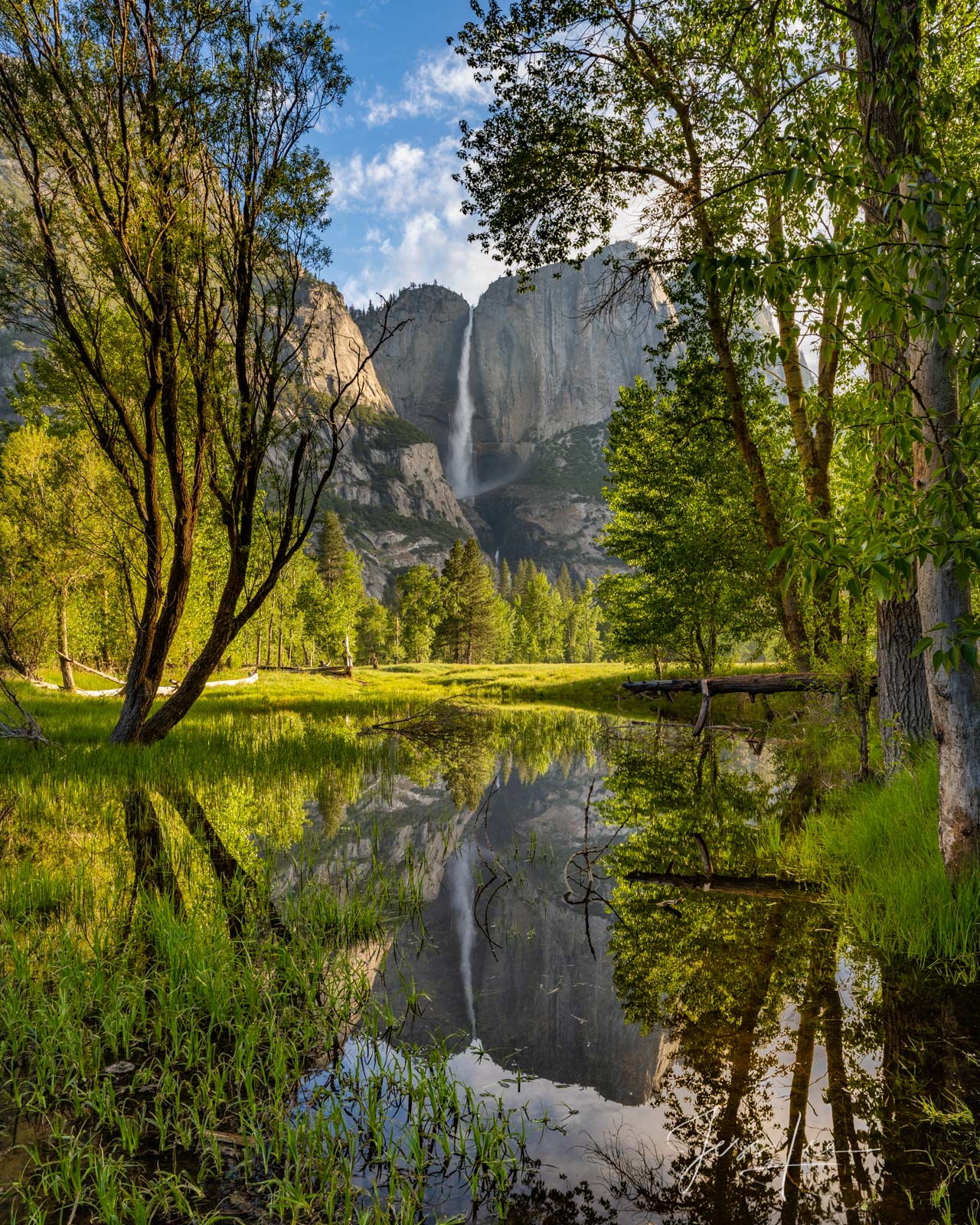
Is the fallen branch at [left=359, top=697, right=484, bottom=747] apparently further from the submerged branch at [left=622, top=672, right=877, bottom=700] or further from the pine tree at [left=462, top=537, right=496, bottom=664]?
the pine tree at [left=462, top=537, right=496, bottom=664]

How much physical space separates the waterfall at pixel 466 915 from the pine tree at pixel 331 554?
6255 cm

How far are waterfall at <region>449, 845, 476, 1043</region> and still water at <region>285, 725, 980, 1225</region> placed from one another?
0.02 meters

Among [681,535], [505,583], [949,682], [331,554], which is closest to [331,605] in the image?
[331,554]

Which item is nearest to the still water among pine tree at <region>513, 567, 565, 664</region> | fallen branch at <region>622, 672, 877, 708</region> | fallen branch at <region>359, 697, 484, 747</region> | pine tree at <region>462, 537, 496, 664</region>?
fallen branch at <region>622, 672, 877, 708</region>

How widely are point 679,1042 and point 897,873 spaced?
2.85m

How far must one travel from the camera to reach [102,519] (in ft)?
66.7

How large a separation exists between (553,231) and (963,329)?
10550 millimetres

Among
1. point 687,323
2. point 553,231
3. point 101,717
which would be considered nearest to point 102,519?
point 101,717

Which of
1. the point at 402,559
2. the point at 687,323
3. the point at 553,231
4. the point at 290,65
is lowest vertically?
the point at 687,323

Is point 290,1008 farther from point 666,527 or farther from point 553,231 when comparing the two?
point 666,527

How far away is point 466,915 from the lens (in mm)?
6016

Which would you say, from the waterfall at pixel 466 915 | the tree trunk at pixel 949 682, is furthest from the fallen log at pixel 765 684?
the waterfall at pixel 466 915

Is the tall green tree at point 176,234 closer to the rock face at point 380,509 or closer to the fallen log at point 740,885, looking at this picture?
the fallen log at point 740,885

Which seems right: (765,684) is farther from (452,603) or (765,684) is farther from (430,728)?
(452,603)
